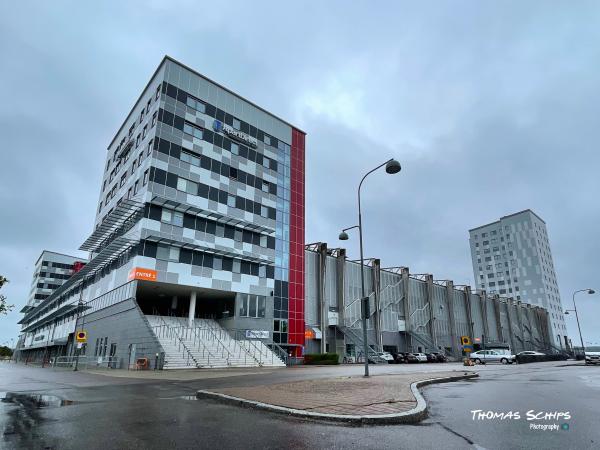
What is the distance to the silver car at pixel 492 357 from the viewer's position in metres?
42.6

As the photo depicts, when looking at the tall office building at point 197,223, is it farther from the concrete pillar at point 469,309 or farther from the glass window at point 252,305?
the concrete pillar at point 469,309

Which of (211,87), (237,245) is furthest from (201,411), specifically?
(211,87)

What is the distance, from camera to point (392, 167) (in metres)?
17.4

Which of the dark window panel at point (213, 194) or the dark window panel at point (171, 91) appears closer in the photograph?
the dark window panel at point (171, 91)

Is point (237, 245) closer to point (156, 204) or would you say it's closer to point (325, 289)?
point (156, 204)

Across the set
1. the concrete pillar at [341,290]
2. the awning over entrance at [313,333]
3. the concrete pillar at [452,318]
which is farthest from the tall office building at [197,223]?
the concrete pillar at [452,318]

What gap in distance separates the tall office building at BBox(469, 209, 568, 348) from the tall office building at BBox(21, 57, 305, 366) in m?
91.6

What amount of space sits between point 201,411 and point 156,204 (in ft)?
98.7

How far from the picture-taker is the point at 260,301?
135 ft

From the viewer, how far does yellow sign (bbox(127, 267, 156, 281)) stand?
3300cm

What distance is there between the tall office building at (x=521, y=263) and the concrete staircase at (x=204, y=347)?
3914 inches

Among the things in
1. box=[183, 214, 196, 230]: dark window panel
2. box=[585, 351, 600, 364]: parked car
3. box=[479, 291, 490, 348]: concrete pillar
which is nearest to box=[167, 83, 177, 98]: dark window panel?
box=[183, 214, 196, 230]: dark window panel

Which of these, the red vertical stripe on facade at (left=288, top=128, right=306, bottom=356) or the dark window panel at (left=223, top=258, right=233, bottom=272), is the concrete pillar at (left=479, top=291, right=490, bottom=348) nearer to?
the red vertical stripe on facade at (left=288, top=128, right=306, bottom=356)

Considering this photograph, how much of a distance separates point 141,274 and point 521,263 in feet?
401
